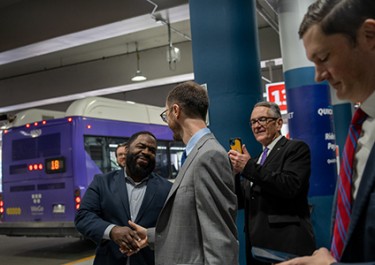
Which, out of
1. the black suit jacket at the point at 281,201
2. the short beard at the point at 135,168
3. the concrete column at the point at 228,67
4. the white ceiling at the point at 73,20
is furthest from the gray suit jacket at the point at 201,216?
the white ceiling at the point at 73,20

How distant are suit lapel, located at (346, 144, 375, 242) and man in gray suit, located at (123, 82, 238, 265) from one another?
1064 millimetres

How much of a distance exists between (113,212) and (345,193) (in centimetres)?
217

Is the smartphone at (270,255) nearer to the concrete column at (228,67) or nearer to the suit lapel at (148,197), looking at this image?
the suit lapel at (148,197)

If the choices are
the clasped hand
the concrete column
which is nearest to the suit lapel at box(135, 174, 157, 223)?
the clasped hand

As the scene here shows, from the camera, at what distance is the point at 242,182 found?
3494 mm

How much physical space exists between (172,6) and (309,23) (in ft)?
25.7

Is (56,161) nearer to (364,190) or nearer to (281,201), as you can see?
(281,201)

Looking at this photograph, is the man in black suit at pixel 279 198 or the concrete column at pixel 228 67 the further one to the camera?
the concrete column at pixel 228 67

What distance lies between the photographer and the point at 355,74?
1199 millimetres

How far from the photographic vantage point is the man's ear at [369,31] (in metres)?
1.14

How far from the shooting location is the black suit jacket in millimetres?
2826

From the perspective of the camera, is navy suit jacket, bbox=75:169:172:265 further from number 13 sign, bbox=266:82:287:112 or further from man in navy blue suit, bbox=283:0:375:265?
number 13 sign, bbox=266:82:287:112

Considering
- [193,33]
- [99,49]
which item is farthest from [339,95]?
[99,49]

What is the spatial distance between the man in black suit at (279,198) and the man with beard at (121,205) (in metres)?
0.68
